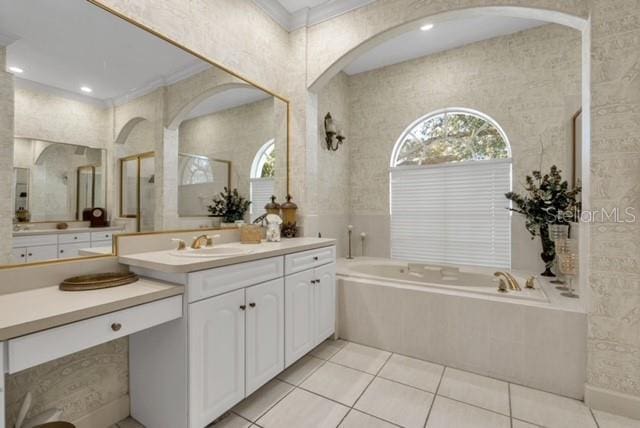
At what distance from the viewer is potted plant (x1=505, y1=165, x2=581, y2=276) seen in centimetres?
240

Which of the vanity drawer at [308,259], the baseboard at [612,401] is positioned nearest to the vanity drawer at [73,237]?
the vanity drawer at [308,259]

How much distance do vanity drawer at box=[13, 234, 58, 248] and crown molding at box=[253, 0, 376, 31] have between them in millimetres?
2268

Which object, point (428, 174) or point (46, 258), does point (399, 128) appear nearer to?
point (428, 174)

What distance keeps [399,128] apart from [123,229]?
3.01 m

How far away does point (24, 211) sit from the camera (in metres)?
1.30

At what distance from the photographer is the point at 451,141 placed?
3328 mm

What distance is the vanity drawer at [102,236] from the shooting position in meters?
1.50

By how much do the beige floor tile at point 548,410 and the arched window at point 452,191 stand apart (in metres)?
1.47

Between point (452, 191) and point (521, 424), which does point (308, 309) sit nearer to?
point (521, 424)

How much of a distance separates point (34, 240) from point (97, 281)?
0.36 metres

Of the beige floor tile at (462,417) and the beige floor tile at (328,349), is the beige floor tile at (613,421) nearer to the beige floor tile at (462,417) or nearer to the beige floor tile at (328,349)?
the beige floor tile at (462,417)

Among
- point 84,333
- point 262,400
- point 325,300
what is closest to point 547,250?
point 325,300

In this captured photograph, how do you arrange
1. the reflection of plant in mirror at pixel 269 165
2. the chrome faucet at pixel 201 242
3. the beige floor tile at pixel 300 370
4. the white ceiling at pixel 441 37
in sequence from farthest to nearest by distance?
1. the white ceiling at pixel 441 37
2. the reflection of plant in mirror at pixel 269 165
3. the beige floor tile at pixel 300 370
4. the chrome faucet at pixel 201 242

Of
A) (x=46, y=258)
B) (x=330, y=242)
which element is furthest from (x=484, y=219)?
(x=46, y=258)
